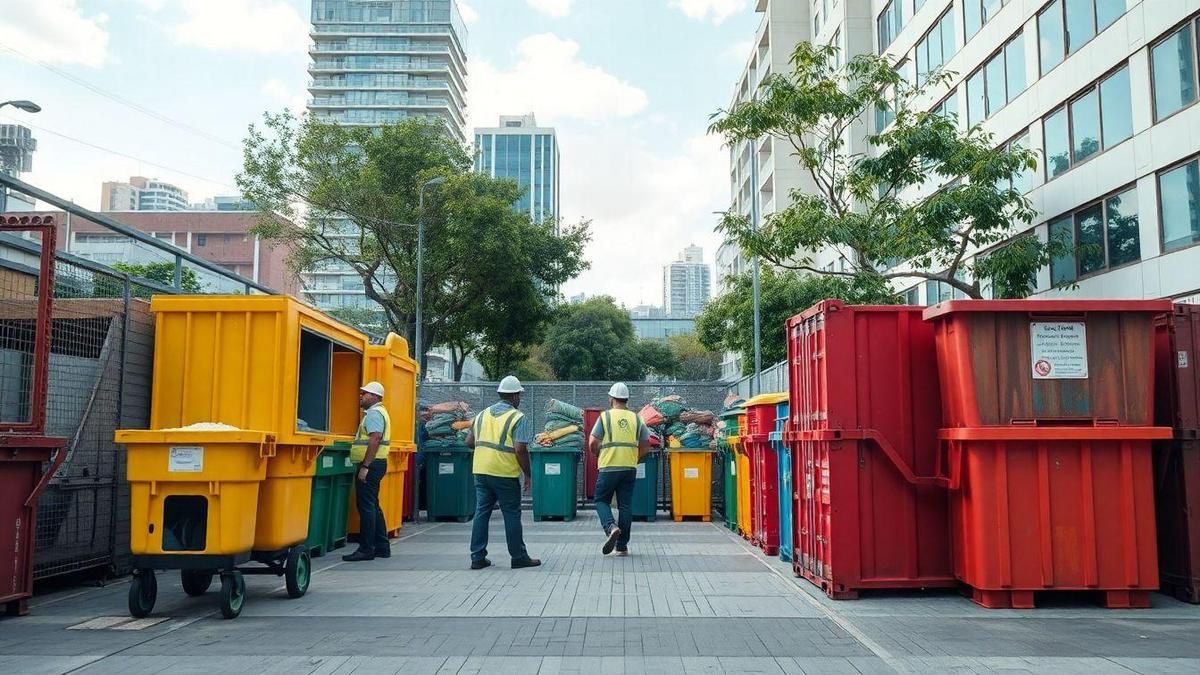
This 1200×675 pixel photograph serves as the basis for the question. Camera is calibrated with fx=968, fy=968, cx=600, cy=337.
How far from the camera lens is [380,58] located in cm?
11056

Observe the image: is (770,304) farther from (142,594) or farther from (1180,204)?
(142,594)

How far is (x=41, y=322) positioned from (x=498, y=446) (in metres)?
4.28

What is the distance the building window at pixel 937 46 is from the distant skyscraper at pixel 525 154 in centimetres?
14709

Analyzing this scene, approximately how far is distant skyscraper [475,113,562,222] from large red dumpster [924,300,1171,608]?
169m

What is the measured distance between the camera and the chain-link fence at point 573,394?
849 inches

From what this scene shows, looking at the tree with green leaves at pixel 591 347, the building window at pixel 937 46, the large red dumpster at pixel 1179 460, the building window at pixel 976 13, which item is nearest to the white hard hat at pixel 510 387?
the large red dumpster at pixel 1179 460

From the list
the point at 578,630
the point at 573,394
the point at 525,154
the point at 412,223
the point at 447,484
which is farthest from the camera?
the point at 525,154

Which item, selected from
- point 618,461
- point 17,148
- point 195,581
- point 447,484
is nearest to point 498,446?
point 618,461

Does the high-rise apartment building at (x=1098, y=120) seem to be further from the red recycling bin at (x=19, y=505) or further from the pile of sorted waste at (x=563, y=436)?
the red recycling bin at (x=19, y=505)

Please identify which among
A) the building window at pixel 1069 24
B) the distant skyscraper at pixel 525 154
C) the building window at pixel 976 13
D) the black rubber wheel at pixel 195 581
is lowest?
the black rubber wheel at pixel 195 581

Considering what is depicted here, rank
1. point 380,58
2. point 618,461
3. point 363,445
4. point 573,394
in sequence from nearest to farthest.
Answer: point 618,461 < point 363,445 < point 573,394 < point 380,58

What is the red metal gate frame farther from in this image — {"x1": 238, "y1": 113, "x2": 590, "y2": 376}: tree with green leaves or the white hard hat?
{"x1": 238, "y1": 113, "x2": 590, "y2": 376}: tree with green leaves

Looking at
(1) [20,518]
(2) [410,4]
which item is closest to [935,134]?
(1) [20,518]

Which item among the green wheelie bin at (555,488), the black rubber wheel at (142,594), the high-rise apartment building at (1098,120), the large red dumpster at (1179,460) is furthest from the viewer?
the high-rise apartment building at (1098,120)
